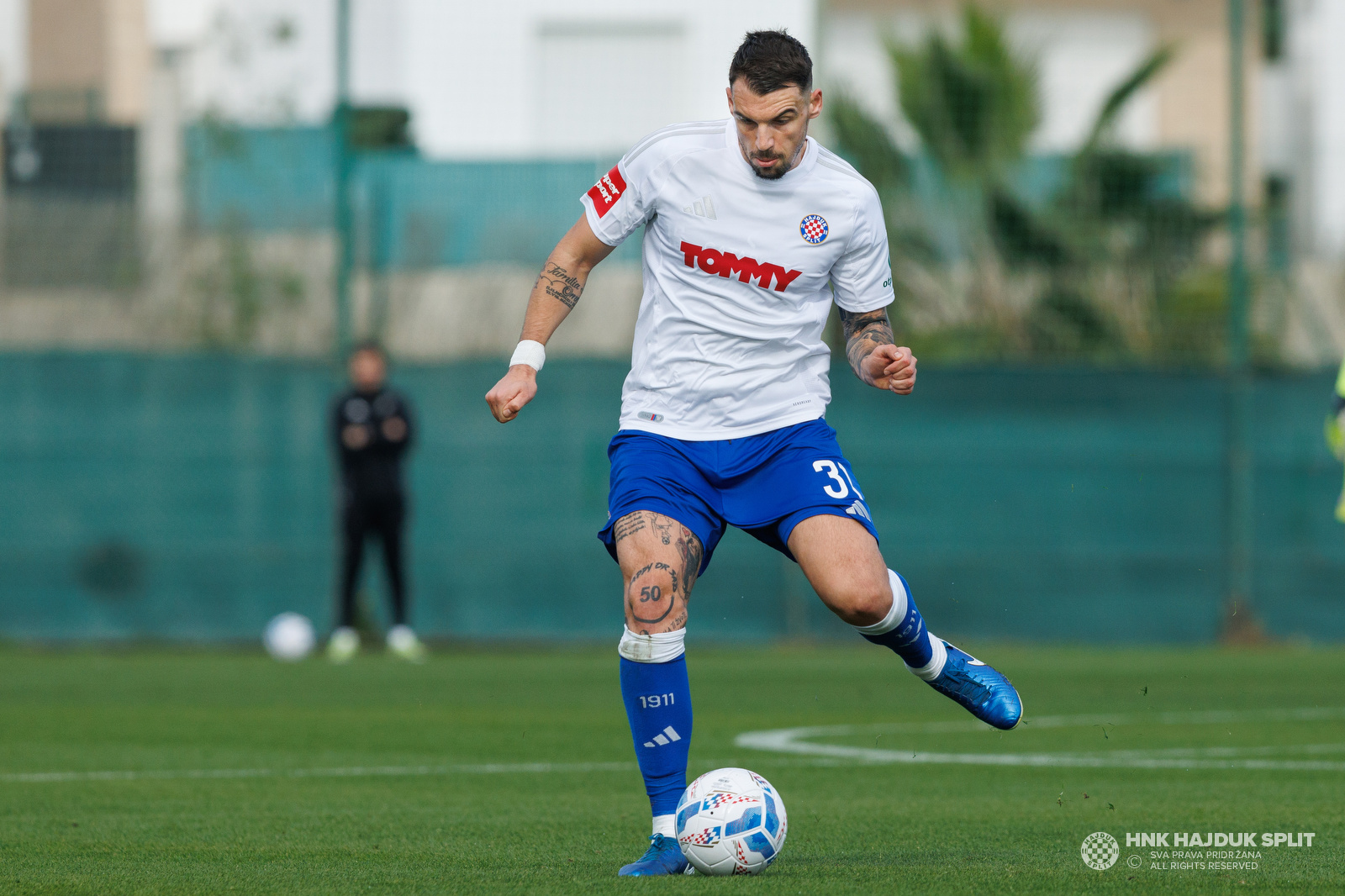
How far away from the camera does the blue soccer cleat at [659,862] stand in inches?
189

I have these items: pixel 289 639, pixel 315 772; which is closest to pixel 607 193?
pixel 315 772

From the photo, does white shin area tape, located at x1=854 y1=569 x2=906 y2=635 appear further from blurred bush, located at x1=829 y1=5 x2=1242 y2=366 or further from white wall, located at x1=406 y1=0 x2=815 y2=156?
white wall, located at x1=406 y1=0 x2=815 y2=156

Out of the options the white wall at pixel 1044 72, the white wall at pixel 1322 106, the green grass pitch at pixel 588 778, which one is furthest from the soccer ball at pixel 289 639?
the white wall at pixel 1322 106

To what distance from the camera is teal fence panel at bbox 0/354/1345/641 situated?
49.2 ft

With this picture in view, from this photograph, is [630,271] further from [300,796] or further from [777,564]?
[300,796]

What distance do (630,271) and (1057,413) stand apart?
3.60m

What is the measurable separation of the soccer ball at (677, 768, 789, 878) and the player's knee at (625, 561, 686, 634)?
433 millimetres

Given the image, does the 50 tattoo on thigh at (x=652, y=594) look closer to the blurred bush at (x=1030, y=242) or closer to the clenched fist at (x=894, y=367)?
the clenched fist at (x=894, y=367)

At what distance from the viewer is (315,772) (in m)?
7.30

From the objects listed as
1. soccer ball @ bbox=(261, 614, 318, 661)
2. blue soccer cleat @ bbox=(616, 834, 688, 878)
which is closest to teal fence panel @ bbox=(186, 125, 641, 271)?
soccer ball @ bbox=(261, 614, 318, 661)

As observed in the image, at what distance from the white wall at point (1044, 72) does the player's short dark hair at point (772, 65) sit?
34.5ft

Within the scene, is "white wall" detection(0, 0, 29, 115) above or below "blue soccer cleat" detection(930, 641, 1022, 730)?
above

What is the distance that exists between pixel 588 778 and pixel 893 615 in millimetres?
2179

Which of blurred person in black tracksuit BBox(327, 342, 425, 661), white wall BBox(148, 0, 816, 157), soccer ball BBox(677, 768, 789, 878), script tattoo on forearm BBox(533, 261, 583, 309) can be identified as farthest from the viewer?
white wall BBox(148, 0, 816, 157)
